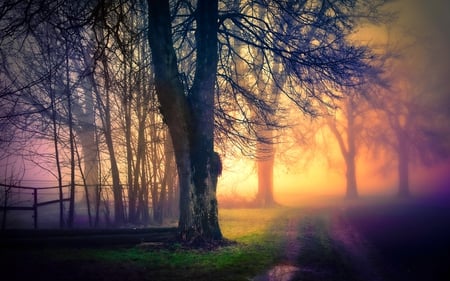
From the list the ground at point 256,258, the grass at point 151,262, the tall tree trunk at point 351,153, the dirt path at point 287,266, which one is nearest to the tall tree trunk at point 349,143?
the tall tree trunk at point 351,153

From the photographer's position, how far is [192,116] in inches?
362

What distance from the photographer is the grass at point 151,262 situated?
6473mm

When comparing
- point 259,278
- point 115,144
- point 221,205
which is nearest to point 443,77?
point 221,205

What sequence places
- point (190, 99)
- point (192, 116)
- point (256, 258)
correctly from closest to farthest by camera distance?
point (256, 258), point (192, 116), point (190, 99)

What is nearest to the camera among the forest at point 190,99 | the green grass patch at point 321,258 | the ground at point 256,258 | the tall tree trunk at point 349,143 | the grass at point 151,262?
the grass at point 151,262

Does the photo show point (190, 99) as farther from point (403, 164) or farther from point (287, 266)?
point (403, 164)

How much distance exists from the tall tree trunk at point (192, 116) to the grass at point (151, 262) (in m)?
0.81

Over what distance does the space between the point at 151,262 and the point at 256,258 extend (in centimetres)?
231

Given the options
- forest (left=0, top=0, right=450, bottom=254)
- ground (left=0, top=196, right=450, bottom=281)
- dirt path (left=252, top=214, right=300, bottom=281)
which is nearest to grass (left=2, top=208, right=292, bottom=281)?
ground (left=0, top=196, right=450, bottom=281)

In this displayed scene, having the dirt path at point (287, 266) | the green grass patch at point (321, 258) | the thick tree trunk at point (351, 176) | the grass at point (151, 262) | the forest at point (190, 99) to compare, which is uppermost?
the forest at point (190, 99)

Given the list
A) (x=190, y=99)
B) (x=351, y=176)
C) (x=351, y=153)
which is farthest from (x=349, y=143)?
(x=190, y=99)

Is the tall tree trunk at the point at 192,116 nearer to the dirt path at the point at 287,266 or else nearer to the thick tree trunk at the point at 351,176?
the dirt path at the point at 287,266

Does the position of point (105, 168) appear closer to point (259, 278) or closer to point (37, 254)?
point (37, 254)

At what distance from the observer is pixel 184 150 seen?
9141mm
